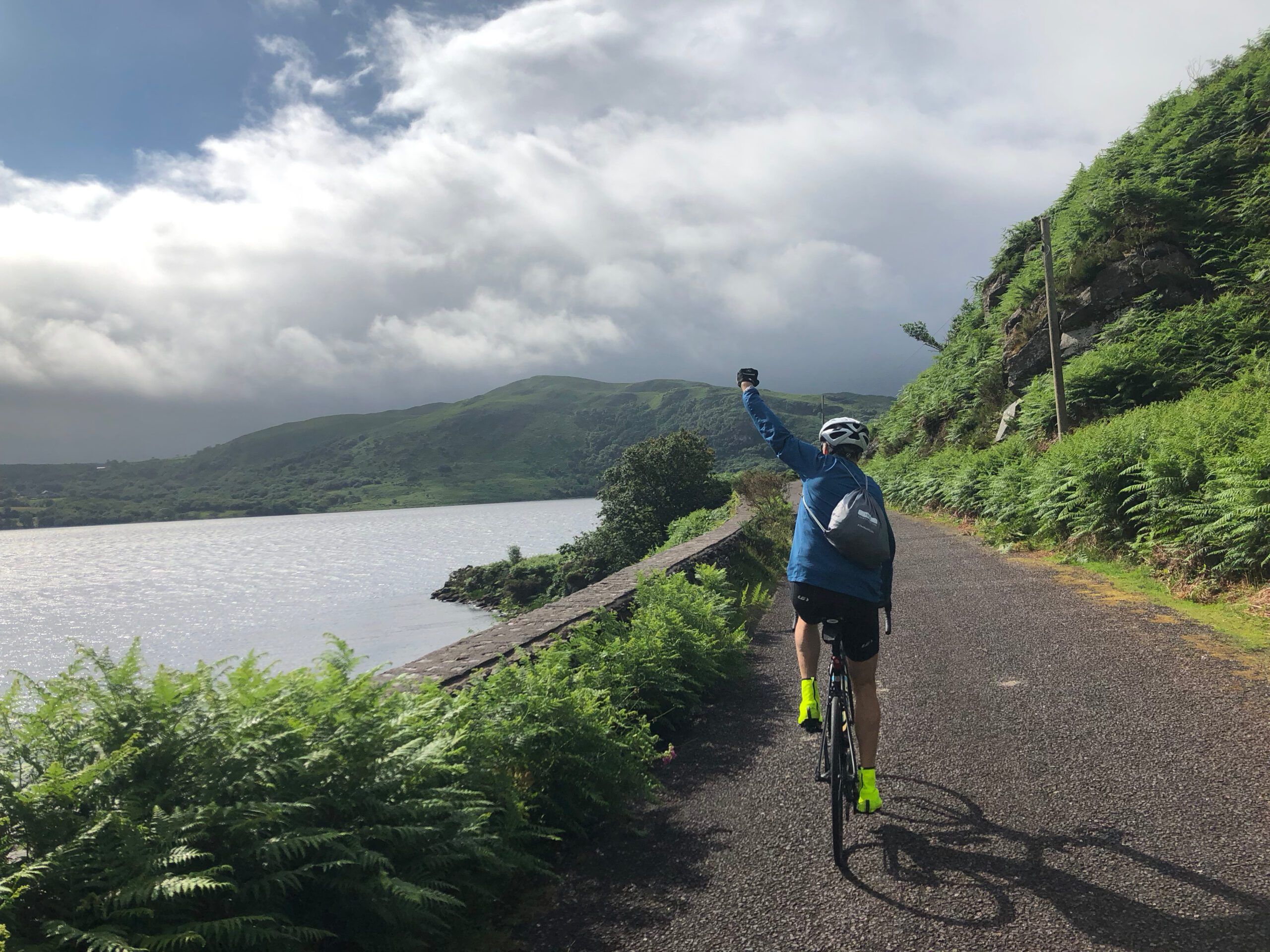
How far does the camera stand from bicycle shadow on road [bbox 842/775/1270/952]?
2.97 metres

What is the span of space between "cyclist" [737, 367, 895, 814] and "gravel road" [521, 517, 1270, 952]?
0.57m

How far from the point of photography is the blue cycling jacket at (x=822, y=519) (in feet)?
13.6

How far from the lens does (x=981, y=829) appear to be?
3.95 meters

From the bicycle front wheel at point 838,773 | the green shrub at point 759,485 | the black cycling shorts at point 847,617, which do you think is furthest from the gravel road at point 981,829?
the green shrub at point 759,485

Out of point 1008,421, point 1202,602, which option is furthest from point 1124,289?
point 1202,602

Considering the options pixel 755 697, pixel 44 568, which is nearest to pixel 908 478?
pixel 755 697

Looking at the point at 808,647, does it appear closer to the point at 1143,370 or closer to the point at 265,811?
the point at 265,811

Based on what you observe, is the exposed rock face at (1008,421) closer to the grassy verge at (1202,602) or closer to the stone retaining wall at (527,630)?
the grassy verge at (1202,602)

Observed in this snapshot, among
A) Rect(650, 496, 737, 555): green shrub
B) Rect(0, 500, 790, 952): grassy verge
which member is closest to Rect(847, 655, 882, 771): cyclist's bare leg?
Rect(0, 500, 790, 952): grassy verge

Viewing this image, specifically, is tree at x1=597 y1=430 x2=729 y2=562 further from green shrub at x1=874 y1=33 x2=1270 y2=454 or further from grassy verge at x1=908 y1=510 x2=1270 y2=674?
grassy verge at x1=908 y1=510 x2=1270 y2=674

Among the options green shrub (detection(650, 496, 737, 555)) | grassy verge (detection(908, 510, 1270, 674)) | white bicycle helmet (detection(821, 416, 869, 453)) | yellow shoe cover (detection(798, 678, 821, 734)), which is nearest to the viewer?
yellow shoe cover (detection(798, 678, 821, 734))

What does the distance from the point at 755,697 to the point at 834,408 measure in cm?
20005

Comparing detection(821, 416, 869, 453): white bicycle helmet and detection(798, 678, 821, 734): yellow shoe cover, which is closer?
detection(798, 678, 821, 734): yellow shoe cover

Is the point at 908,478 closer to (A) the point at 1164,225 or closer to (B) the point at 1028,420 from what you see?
(B) the point at 1028,420
